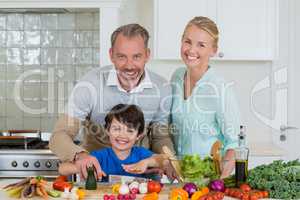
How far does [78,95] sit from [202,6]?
1729mm

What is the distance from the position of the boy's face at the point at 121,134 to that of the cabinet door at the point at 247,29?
1718mm

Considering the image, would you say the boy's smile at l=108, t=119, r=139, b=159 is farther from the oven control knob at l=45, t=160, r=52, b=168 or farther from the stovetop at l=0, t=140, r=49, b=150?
the stovetop at l=0, t=140, r=49, b=150

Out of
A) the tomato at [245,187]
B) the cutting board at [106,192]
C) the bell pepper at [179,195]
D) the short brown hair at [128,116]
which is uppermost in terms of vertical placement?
the short brown hair at [128,116]

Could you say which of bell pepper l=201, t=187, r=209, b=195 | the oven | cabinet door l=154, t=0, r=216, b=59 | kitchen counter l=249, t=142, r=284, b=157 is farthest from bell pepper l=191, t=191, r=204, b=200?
cabinet door l=154, t=0, r=216, b=59

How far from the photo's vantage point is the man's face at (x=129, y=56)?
9.04 ft

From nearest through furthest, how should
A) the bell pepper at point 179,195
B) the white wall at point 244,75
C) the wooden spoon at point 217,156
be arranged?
the bell pepper at point 179,195 → the wooden spoon at point 217,156 → the white wall at point 244,75

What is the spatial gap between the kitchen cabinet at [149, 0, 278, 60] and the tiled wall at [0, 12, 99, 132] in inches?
22.4

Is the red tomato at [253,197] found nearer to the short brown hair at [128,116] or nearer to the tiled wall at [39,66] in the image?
the short brown hair at [128,116]

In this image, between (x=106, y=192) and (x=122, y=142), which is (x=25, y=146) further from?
(x=106, y=192)

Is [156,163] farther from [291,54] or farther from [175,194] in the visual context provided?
[291,54]

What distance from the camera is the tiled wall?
444 centimetres

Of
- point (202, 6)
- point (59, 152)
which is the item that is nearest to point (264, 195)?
point (59, 152)

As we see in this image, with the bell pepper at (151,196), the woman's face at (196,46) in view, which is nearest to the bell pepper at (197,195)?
the bell pepper at (151,196)

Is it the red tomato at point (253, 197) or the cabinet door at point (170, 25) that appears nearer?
the red tomato at point (253, 197)
